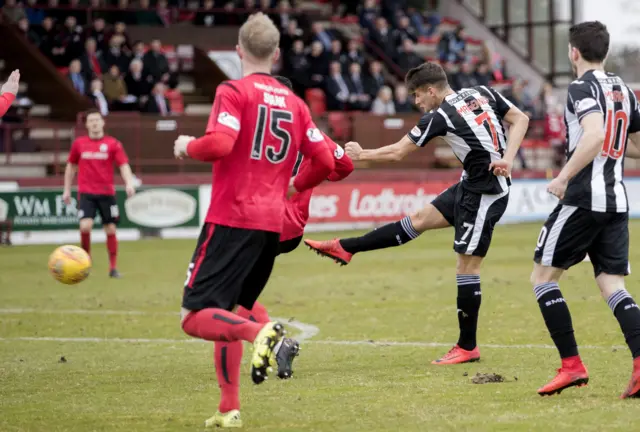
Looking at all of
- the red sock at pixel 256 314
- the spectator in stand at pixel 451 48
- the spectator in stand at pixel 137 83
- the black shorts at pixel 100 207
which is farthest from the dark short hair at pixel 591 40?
the spectator in stand at pixel 451 48

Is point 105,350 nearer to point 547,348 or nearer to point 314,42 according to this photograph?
point 547,348

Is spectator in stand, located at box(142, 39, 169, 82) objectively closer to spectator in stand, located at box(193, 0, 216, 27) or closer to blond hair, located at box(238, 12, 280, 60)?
spectator in stand, located at box(193, 0, 216, 27)

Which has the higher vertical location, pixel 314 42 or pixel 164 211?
pixel 314 42

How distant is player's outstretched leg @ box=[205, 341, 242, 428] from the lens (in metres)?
5.86

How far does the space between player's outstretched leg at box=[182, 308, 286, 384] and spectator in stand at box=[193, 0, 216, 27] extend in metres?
26.1

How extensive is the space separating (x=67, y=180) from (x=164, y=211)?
24.8 feet

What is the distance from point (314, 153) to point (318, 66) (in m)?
22.9

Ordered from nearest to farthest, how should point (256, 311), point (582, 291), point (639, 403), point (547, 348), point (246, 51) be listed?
1. point (246, 51)
2. point (639, 403)
3. point (256, 311)
4. point (547, 348)
5. point (582, 291)

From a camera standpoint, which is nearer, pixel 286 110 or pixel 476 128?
pixel 286 110

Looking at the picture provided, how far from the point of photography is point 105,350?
9500mm

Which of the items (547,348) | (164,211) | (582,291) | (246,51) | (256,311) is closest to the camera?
(246,51)

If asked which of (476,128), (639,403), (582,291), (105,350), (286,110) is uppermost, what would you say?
(286,110)

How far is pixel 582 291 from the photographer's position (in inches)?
519

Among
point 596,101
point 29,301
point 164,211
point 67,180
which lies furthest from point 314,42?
point 596,101
